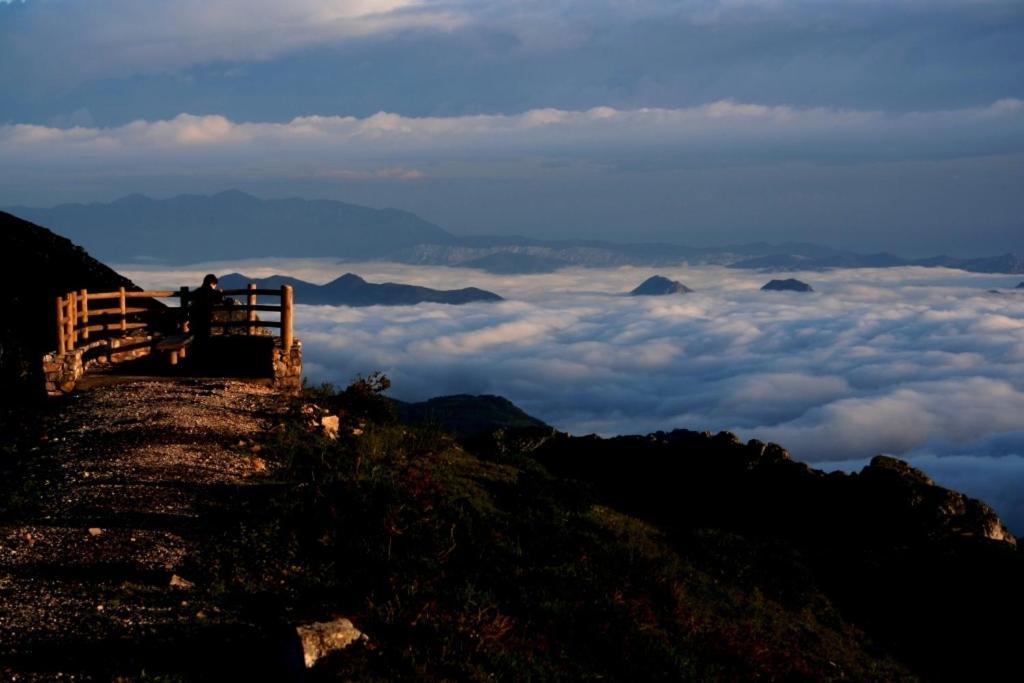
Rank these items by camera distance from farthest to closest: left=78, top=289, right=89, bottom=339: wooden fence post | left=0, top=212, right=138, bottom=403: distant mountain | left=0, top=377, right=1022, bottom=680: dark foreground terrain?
left=0, top=212, right=138, bottom=403: distant mountain, left=78, top=289, right=89, bottom=339: wooden fence post, left=0, top=377, right=1022, bottom=680: dark foreground terrain

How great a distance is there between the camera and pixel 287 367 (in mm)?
27297

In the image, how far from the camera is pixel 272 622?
1215 centimetres

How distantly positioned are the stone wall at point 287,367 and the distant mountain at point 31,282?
29.5 feet

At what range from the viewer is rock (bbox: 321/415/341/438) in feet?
69.2

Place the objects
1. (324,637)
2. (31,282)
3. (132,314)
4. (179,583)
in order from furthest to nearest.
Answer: (31,282) < (132,314) < (179,583) < (324,637)

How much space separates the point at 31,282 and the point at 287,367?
51.0 feet

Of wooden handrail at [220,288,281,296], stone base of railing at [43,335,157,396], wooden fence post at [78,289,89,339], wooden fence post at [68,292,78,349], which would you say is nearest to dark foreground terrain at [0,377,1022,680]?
stone base of railing at [43,335,157,396]

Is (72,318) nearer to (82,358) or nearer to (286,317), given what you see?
(82,358)

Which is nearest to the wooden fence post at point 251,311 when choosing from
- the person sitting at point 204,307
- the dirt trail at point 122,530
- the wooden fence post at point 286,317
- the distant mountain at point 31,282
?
the person sitting at point 204,307

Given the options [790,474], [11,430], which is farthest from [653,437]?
[11,430]

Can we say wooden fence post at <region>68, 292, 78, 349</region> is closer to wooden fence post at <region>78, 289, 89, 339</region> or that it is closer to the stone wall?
wooden fence post at <region>78, 289, 89, 339</region>

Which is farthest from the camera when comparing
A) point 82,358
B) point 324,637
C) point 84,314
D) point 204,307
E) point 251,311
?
point 251,311

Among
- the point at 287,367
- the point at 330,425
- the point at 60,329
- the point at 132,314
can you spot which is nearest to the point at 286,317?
the point at 287,367

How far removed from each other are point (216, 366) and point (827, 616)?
62.8 feet
